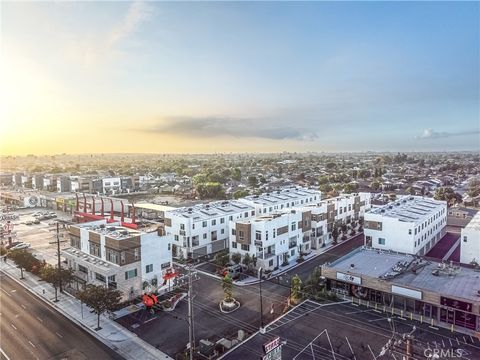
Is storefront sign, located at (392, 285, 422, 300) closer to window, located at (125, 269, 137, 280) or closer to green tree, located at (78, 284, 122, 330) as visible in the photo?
green tree, located at (78, 284, 122, 330)

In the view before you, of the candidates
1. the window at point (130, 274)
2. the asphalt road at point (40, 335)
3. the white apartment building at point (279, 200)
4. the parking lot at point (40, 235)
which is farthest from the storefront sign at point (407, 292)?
the parking lot at point (40, 235)

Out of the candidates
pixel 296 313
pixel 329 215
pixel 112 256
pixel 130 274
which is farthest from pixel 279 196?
pixel 112 256

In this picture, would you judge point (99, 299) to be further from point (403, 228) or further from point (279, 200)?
point (279, 200)

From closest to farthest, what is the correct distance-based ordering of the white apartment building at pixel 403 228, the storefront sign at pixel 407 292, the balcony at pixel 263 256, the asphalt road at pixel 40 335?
the asphalt road at pixel 40 335
the storefront sign at pixel 407 292
the balcony at pixel 263 256
the white apartment building at pixel 403 228

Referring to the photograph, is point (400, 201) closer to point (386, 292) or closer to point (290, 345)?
point (386, 292)

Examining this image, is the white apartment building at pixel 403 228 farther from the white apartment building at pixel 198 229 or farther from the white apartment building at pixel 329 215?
the white apartment building at pixel 198 229

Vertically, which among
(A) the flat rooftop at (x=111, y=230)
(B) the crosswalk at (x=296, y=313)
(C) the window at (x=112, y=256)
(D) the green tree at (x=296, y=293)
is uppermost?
(A) the flat rooftop at (x=111, y=230)

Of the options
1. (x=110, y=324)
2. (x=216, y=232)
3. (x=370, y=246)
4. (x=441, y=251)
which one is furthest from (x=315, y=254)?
(x=110, y=324)
